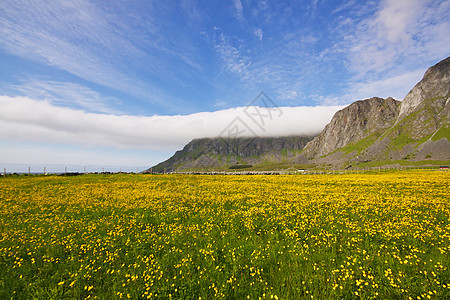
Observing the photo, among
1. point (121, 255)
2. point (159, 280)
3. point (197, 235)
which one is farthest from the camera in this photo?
point (197, 235)

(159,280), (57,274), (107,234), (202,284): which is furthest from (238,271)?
(107,234)

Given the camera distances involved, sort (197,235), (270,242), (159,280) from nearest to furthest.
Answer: (159,280) < (270,242) < (197,235)

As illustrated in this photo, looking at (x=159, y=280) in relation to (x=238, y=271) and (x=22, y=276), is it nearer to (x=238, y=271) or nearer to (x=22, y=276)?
(x=238, y=271)

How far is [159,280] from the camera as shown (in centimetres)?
689

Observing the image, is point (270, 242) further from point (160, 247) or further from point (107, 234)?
point (107, 234)

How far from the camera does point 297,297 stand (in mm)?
5797

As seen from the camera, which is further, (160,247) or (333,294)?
(160,247)

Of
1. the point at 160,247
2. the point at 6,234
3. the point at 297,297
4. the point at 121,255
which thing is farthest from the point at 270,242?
the point at 6,234

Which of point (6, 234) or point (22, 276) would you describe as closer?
point (22, 276)

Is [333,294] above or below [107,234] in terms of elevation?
below

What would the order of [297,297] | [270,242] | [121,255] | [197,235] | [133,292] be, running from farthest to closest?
[197,235]
[270,242]
[121,255]
[133,292]
[297,297]

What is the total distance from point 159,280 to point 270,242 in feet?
16.9

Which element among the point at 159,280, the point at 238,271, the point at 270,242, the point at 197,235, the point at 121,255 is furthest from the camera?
the point at 197,235

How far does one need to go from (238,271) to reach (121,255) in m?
5.24
